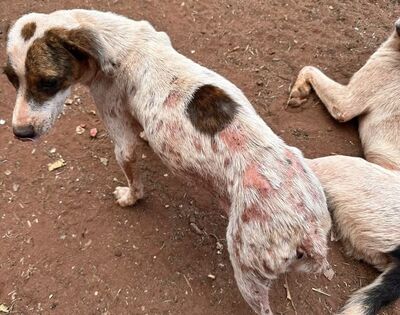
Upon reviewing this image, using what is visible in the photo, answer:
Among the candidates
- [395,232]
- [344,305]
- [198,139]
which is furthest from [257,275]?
[395,232]

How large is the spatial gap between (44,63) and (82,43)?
0.92ft

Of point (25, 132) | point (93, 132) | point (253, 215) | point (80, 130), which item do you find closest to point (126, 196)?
point (93, 132)

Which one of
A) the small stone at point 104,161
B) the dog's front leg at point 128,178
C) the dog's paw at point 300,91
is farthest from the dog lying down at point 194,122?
the dog's paw at point 300,91

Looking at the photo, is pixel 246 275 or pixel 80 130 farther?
pixel 80 130

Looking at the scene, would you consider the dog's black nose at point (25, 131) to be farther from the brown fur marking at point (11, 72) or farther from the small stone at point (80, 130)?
the small stone at point (80, 130)

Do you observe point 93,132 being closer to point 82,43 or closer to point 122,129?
point 122,129

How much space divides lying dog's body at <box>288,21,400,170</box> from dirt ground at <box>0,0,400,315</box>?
167mm

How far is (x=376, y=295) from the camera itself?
141 inches

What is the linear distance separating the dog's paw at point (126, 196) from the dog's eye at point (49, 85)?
1256 mm

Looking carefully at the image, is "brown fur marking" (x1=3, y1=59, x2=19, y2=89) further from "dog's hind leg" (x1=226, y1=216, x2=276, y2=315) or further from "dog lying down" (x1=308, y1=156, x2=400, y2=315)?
"dog lying down" (x1=308, y1=156, x2=400, y2=315)

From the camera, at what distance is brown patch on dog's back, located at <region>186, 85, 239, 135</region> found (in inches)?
117

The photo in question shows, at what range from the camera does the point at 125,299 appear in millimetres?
3715

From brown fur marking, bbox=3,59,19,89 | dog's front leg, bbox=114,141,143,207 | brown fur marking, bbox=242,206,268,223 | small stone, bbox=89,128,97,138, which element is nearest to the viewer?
brown fur marking, bbox=242,206,268,223

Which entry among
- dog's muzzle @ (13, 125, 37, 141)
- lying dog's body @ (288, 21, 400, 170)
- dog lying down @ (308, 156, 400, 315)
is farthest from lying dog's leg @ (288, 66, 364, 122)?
dog's muzzle @ (13, 125, 37, 141)
